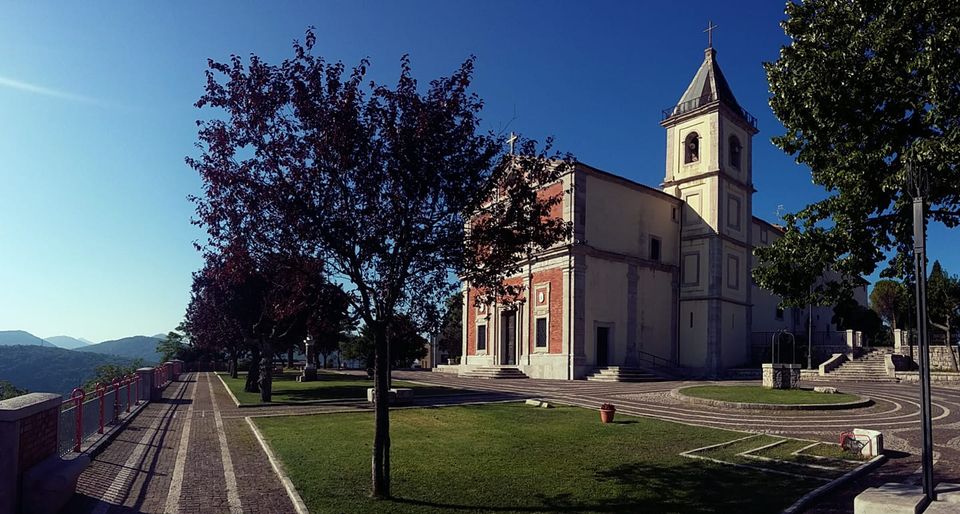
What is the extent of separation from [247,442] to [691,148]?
41.4 m

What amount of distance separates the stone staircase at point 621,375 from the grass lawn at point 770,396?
1131 cm

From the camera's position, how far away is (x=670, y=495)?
8.61 m

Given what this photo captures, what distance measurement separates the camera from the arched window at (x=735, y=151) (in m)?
46.2

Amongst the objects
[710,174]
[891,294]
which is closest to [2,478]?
[710,174]

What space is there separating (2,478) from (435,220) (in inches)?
235

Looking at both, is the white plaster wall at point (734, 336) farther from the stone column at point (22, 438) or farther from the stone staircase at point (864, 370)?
the stone column at point (22, 438)

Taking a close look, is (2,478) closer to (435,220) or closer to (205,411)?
(435,220)

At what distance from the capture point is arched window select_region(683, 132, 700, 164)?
4606cm

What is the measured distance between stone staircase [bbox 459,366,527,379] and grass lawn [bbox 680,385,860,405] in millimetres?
16908

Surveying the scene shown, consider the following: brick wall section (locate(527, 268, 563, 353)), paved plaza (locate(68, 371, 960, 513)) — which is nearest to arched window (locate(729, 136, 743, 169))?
brick wall section (locate(527, 268, 563, 353))

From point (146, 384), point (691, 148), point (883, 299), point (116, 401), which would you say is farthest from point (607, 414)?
point (883, 299)

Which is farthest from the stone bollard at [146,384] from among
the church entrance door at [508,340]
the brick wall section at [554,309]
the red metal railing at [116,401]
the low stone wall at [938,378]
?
the low stone wall at [938,378]

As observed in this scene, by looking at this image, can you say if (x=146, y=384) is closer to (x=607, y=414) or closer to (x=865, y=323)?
(x=607, y=414)

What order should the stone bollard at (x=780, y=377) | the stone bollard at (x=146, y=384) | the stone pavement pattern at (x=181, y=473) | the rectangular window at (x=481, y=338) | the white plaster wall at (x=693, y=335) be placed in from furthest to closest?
the rectangular window at (x=481, y=338) → the white plaster wall at (x=693, y=335) → the stone bollard at (x=780, y=377) → the stone bollard at (x=146, y=384) → the stone pavement pattern at (x=181, y=473)
